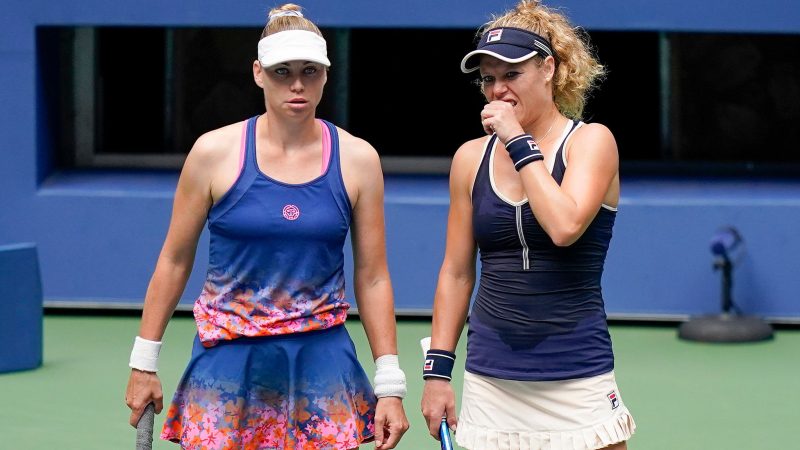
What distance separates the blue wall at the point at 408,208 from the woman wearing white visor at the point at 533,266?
5692 mm

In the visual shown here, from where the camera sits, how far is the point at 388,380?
4086 millimetres

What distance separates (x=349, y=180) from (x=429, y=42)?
710cm

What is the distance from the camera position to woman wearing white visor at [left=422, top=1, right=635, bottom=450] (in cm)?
386

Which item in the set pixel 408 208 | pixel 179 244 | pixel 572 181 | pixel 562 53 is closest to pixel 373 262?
pixel 179 244

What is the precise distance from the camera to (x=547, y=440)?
3893 millimetres

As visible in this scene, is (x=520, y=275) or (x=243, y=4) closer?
(x=520, y=275)

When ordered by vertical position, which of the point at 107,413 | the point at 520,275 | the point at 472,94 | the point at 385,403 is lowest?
the point at 107,413

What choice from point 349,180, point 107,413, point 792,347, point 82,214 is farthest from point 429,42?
point 349,180

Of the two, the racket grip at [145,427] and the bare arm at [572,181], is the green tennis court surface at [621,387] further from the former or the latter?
the bare arm at [572,181]

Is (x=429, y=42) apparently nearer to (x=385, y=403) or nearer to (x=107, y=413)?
(x=107, y=413)

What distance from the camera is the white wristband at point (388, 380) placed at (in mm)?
4082

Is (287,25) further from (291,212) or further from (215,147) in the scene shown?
(291,212)

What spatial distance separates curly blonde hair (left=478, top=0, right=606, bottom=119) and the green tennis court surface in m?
2.75

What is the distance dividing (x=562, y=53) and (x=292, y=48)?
2.49 feet
